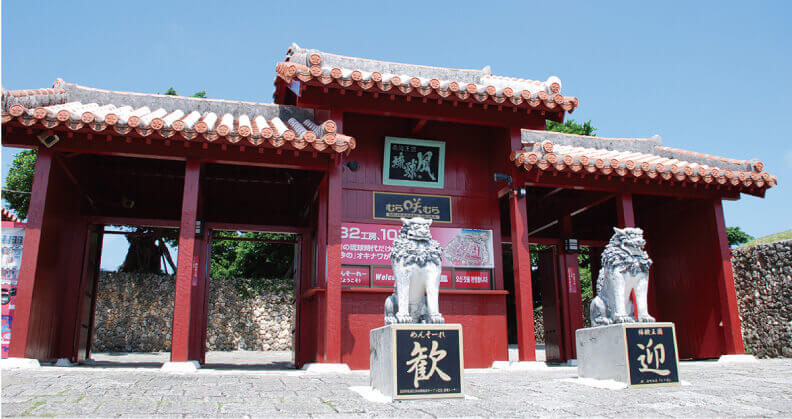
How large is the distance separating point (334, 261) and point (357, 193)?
1401 millimetres

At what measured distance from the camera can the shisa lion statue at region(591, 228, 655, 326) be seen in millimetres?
5726

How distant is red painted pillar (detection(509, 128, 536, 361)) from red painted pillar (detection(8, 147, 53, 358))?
6.09 meters

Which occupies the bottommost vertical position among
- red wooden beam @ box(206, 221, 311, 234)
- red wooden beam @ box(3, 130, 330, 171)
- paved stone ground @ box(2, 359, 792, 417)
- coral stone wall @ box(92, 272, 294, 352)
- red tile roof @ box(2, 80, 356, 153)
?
paved stone ground @ box(2, 359, 792, 417)

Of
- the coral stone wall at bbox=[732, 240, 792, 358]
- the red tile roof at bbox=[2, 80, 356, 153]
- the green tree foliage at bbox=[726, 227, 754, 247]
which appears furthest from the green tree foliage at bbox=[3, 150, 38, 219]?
the green tree foliage at bbox=[726, 227, 754, 247]

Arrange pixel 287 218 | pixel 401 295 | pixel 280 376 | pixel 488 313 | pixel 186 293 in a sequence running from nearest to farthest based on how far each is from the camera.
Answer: pixel 401 295, pixel 280 376, pixel 186 293, pixel 488 313, pixel 287 218

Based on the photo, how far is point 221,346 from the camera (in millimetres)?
16984

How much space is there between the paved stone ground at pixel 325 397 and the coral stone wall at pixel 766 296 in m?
4.02

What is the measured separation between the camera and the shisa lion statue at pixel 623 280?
5726 mm

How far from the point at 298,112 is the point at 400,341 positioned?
550 centimetres

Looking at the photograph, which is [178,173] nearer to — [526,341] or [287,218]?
[287,218]

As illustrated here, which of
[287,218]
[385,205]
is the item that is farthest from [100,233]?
[385,205]

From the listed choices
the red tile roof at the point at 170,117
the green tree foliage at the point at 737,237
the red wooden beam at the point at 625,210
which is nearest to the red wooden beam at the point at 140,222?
the red tile roof at the point at 170,117

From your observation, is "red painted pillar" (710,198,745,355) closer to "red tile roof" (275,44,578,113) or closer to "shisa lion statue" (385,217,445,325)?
"red tile roof" (275,44,578,113)

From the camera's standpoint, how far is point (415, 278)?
16.7 ft
